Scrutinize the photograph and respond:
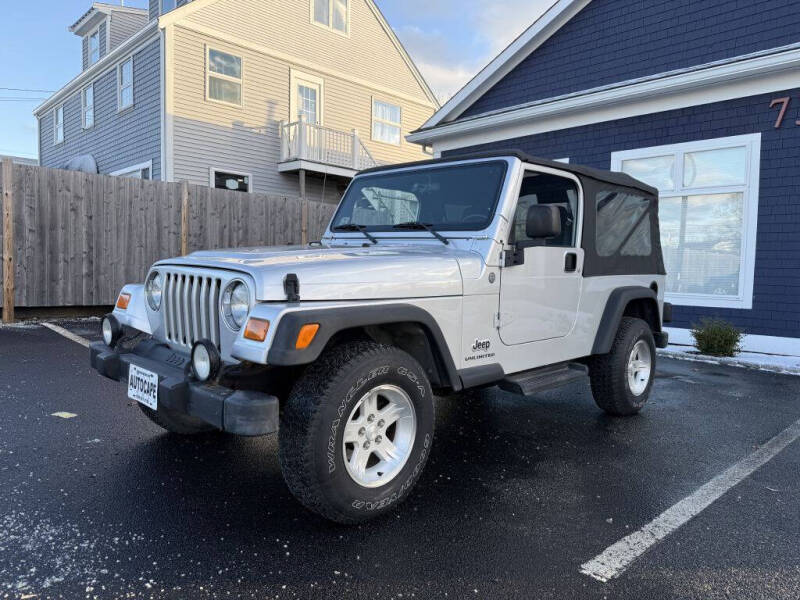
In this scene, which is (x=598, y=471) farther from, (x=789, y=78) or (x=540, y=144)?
(x=540, y=144)

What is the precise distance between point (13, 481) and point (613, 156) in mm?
8651

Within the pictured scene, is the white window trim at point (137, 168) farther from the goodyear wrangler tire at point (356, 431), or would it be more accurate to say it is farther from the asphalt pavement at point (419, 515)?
the goodyear wrangler tire at point (356, 431)

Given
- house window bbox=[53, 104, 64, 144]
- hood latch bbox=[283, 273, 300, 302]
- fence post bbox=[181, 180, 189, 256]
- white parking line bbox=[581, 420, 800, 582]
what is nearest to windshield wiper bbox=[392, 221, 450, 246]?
hood latch bbox=[283, 273, 300, 302]

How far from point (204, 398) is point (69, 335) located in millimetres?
6050

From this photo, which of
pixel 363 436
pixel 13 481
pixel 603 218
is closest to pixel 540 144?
pixel 603 218

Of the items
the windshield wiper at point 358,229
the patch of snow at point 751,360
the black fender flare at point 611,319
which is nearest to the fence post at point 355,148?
the patch of snow at point 751,360

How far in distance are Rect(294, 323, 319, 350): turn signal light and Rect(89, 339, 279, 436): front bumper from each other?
0.27m

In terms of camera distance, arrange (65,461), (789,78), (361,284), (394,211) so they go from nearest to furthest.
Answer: (361,284) → (65,461) → (394,211) → (789,78)

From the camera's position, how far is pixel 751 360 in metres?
6.92

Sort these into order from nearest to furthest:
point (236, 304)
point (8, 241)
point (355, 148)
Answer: point (236, 304) < point (8, 241) < point (355, 148)

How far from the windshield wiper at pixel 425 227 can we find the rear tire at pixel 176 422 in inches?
69.1

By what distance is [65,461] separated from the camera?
326 cm

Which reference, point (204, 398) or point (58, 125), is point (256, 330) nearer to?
point (204, 398)

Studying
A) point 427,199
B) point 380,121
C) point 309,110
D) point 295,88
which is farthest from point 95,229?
point 380,121
